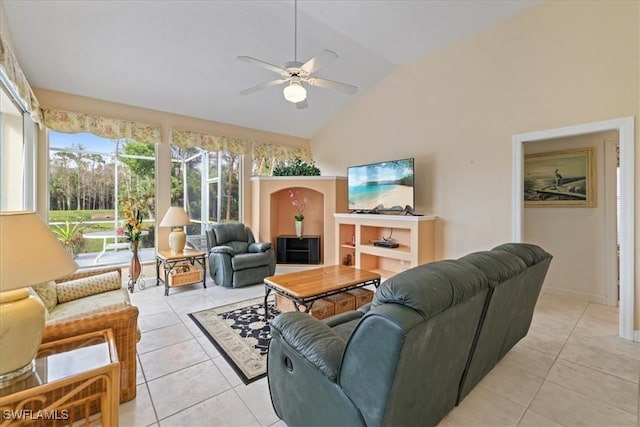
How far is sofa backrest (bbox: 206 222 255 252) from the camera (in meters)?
4.75

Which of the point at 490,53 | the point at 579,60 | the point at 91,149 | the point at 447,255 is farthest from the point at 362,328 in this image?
the point at 91,149

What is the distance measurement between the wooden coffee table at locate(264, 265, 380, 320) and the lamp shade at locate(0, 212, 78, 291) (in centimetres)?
181

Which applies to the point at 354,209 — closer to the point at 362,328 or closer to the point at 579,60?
the point at 579,60

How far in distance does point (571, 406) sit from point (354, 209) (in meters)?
3.71

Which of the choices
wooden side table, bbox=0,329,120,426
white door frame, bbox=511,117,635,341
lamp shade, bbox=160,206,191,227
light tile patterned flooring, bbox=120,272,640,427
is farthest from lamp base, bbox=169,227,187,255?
white door frame, bbox=511,117,635,341

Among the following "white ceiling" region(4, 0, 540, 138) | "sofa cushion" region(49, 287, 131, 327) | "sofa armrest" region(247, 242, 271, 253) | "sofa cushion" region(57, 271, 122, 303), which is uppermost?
"white ceiling" region(4, 0, 540, 138)

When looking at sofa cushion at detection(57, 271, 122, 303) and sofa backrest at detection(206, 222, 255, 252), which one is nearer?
sofa cushion at detection(57, 271, 122, 303)

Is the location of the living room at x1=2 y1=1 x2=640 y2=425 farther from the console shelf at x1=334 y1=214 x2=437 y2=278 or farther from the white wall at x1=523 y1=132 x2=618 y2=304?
the console shelf at x1=334 y1=214 x2=437 y2=278

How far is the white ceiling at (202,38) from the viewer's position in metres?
3.01

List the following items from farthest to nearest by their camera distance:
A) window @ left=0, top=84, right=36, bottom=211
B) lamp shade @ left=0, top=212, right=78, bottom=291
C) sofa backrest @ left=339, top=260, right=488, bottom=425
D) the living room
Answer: window @ left=0, top=84, right=36, bottom=211, the living room, lamp shade @ left=0, top=212, right=78, bottom=291, sofa backrest @ left=339, top=260, right=488, bottom=425

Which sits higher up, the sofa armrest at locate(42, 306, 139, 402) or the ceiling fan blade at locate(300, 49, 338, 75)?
the ceiling fan blade at locate(300, 49, 338, 75)

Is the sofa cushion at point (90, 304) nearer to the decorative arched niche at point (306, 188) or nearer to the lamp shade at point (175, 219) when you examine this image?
the lamp shade at point (175, 219)

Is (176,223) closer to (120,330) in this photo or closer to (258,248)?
(258,248)

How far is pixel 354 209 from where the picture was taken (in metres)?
5.16
